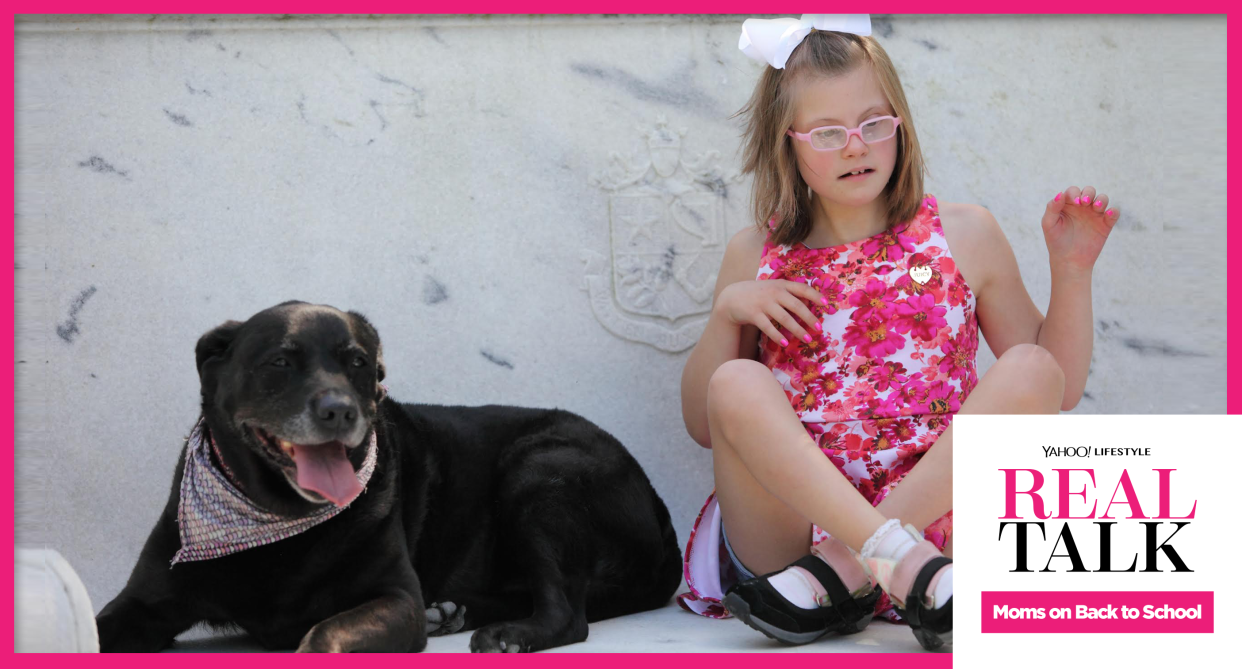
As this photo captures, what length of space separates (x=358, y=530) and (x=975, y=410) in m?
1.37

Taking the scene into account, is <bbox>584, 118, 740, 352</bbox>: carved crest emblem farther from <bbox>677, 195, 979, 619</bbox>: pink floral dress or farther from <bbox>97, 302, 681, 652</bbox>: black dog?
<bbox>97, 302, 681, 652</bbox>: black dog

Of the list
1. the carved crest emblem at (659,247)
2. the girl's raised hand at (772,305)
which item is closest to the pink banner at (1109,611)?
the girl's raised hand at (772,305)

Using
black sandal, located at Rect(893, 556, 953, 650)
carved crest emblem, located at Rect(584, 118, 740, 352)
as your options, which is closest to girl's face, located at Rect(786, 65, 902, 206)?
carved crest emblem, located at Rect(584, 118, 740, 352)

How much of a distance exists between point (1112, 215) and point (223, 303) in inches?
98.6

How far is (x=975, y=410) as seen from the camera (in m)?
2.43

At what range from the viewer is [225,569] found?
2.48 m

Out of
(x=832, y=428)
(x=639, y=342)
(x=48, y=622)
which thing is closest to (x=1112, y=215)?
(x=832, y=428)

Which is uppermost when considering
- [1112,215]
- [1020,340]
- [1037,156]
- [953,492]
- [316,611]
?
[1037,156]

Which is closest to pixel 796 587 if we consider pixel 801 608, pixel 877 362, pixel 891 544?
pixel 801 608

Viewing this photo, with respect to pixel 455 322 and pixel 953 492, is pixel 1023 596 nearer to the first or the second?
A: pixel 953 492

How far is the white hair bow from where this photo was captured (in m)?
2.89

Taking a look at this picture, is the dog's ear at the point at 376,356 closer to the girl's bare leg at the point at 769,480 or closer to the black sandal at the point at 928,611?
the girl's bare leg at the point at 769,480

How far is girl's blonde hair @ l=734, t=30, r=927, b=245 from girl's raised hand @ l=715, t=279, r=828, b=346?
0.75ft

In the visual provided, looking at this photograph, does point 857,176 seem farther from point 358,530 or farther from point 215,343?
point 215,343
